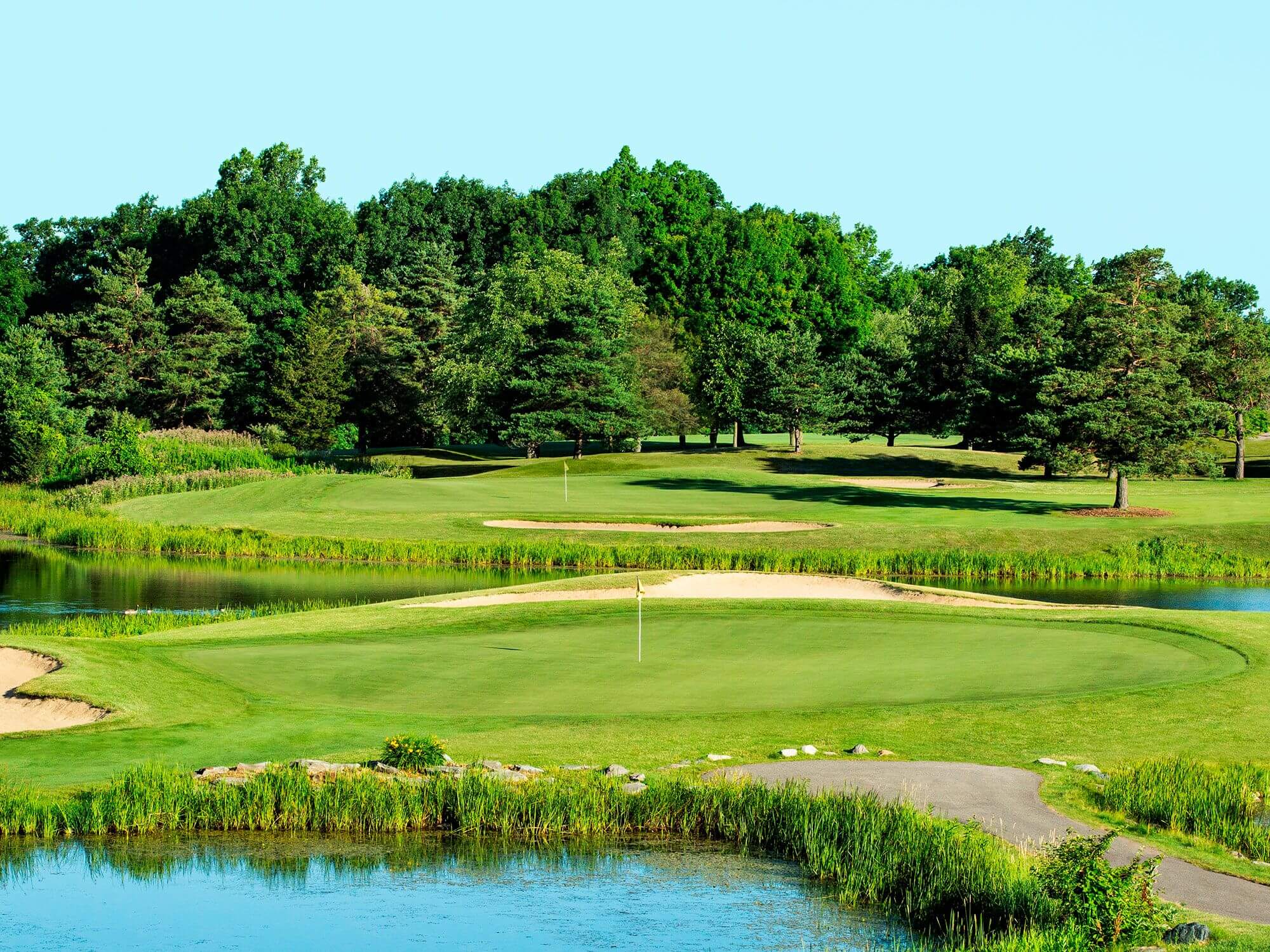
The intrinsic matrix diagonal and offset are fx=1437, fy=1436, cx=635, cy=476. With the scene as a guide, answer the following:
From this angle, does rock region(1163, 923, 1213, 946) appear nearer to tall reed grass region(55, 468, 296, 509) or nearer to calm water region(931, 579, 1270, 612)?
calm water region(931, 579, 1270, 612)

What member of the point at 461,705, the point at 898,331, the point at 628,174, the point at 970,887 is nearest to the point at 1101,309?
the point at 461,705

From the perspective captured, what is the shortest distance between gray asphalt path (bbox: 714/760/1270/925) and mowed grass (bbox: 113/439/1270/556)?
1115 inches

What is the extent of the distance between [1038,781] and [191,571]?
32143 millimetres

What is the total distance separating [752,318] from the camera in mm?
113625

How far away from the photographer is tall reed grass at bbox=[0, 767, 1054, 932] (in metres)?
13.7

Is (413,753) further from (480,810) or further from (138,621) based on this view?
(138,621)

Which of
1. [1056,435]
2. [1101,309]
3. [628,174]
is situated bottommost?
[1056,435]

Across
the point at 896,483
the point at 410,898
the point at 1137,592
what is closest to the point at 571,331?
the point at 896,483

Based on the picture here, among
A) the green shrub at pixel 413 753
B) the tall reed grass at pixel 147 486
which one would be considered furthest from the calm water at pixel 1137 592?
the tall reed grass at pixel 147 486

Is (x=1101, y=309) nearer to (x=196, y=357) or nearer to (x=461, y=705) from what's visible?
(x=461, y=705)

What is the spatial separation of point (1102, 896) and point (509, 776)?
6603 mm

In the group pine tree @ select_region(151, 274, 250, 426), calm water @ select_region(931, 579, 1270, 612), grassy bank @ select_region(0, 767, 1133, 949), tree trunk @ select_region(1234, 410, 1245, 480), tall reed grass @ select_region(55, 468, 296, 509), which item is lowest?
calm water @ select_region(931, 579, 1270, 612)

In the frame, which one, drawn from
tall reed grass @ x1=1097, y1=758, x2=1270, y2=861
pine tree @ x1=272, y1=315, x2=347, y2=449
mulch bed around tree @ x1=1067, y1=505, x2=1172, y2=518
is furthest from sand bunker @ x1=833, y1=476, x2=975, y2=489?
tall reed grass @ x1=1097, y1=758, x2=1270, y2=861

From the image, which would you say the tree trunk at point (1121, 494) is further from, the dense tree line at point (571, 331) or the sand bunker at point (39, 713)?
the sand bunker at point (39, 713)
